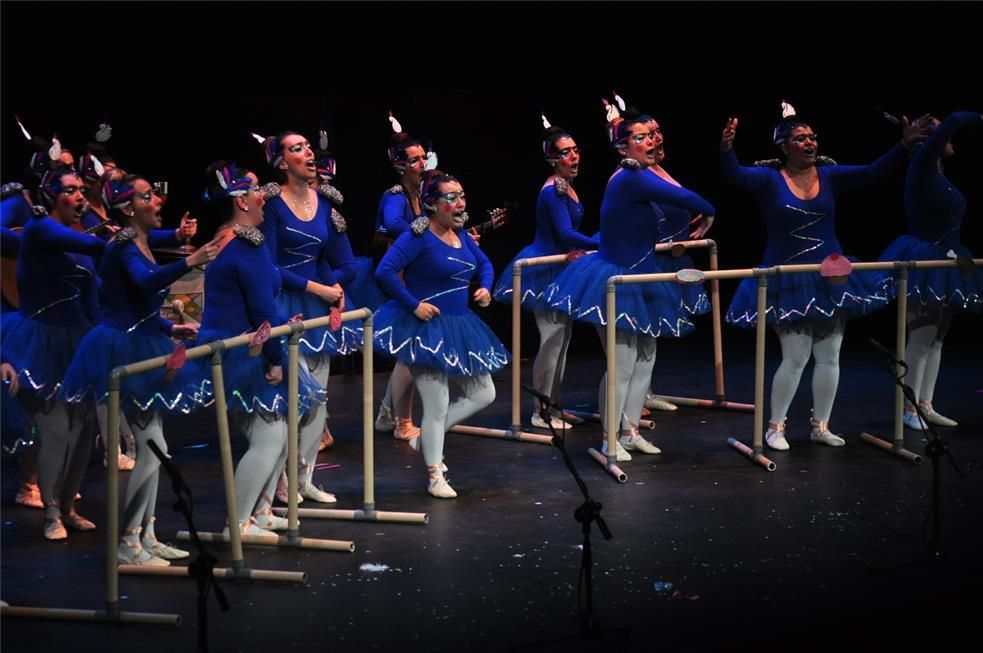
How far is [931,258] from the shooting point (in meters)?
6.37

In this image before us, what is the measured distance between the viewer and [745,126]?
934 centimetres

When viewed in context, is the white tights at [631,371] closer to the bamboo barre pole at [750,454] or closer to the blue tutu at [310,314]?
the bamboo barre pole at [750,454]

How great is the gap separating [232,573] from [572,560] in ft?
3.72

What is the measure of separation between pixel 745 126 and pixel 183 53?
156 inches

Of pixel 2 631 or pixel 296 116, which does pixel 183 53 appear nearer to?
pixel 296 116

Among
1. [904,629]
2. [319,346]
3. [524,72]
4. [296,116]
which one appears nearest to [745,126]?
[524,72]

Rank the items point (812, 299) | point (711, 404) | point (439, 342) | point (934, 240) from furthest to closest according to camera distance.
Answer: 1. point (711, 404)
2. point (934, 240)
3. point (812, 299)
4. point (439, 342)

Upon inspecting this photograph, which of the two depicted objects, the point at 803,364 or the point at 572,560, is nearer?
the point at 572,560

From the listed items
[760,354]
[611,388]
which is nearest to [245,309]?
[611,388]

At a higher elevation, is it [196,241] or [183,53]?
[183,53]

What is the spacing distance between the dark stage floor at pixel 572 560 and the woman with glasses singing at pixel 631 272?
0.45m

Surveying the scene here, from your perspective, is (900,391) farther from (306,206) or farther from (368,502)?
(306,206)

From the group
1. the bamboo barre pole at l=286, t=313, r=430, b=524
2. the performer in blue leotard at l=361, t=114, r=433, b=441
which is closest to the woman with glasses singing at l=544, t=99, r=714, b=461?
the performer in blue leotard at l=361, t=114, r=433, b=441

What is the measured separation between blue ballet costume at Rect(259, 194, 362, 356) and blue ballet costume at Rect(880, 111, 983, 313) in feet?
8.46
